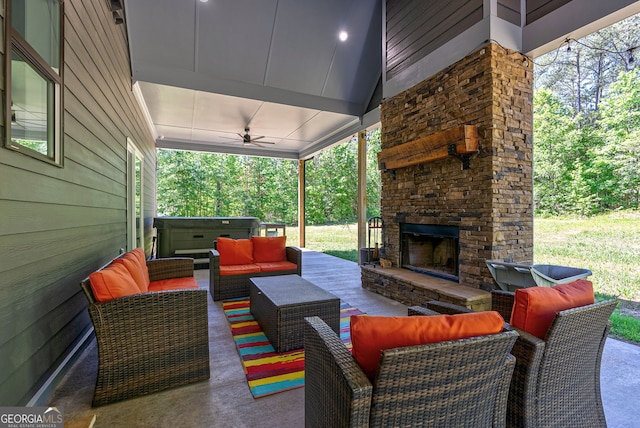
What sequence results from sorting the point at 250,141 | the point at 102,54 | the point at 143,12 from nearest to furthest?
the point at 102,54, the point at 143,12, the point at 250,141

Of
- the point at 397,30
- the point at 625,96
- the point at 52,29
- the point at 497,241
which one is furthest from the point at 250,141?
the point at 625,96

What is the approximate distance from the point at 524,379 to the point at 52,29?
3410mm

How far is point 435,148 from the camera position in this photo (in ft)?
12.4

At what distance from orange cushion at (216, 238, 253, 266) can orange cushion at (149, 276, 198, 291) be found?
0.99 meters

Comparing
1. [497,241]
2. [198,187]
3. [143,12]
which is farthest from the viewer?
[198,187]

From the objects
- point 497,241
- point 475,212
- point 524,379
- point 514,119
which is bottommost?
point 524,379

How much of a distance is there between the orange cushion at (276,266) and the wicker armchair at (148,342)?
7.01 ft

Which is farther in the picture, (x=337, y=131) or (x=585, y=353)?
(x=337, y=131)

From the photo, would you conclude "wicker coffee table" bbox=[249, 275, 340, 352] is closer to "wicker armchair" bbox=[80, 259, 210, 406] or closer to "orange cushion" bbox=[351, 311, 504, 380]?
"wicker armchair" bbox=[80, 259, 210, 406]

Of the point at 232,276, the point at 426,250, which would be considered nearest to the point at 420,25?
the point at 426,250

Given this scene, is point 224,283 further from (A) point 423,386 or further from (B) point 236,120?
(B) point 236,120

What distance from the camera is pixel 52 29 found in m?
2.01

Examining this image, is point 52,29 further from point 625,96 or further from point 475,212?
point 625,96

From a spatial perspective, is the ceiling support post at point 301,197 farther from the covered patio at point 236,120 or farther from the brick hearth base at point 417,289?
the brick hearth base at point 417,289
